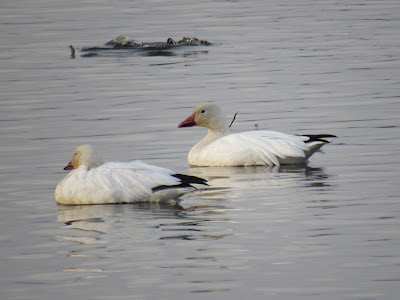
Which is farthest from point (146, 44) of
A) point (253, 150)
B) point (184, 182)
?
point (184, 182)

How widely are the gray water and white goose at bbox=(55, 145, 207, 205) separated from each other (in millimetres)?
127

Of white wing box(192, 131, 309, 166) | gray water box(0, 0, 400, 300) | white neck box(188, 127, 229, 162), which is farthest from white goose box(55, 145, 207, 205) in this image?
white neck box(188, 127, 229, 162)

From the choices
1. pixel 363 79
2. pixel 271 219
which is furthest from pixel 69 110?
pixel 271 219

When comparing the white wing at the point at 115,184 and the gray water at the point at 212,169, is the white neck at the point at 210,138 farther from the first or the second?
the white wing at the point at 115,184

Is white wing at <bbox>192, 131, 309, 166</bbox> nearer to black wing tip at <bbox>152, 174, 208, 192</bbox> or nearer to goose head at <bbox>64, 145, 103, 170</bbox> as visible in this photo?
goose head at <bbox>64, 145, 103, 170</bbox>

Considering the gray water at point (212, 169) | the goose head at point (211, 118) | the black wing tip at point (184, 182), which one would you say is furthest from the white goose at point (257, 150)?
the black wing tip at point (184, 182)

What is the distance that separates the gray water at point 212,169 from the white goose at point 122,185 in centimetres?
13

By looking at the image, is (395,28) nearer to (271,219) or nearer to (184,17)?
(184,17)

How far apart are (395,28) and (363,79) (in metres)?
8.86

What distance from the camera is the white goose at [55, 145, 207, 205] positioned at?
1018 centimetres

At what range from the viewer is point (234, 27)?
30828mm

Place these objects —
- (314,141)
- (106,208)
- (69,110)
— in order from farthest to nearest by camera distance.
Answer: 1. (69,110)
2. (314,141)
3. (106,208)

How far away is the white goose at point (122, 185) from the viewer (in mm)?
10180

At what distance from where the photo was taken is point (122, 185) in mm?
10320
